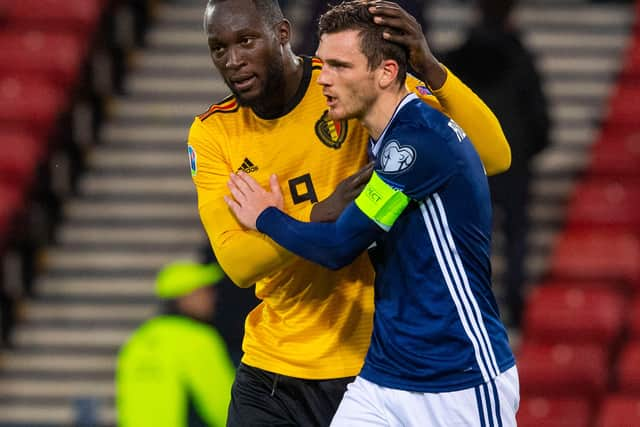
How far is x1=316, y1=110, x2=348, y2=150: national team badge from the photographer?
14.3 feet

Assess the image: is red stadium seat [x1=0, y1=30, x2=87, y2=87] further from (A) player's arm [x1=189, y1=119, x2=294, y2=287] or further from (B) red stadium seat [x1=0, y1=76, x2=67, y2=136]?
(A) player's arm [x1=189, y1=119, x2=294, y2=287]

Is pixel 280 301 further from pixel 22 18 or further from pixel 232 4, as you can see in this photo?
pixel 22 18

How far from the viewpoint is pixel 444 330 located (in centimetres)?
400

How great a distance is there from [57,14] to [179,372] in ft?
12.2

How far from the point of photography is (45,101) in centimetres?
875

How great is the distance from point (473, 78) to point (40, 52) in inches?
114

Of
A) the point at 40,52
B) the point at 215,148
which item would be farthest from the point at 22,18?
the point at 215,148

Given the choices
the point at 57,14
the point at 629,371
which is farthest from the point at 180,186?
the point at 629,371

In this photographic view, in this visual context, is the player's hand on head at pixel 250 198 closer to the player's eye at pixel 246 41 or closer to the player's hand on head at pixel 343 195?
the player's hand on head at pixel 343 195

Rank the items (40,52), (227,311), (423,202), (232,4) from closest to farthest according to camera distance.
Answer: (423,202), (232,4), (227,311), (40,52)

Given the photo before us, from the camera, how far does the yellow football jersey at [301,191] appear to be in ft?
14.3

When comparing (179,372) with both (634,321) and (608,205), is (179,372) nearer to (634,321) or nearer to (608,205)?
(634,321)

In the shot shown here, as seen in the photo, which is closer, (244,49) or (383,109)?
(383,109)

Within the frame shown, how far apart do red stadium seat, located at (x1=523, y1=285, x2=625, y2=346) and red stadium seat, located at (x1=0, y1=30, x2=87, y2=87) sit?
2.93 metres
